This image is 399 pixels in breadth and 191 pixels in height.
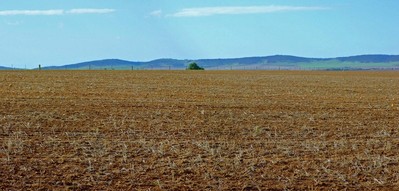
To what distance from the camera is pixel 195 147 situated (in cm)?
1301

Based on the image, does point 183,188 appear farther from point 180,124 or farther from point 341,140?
point 180,124

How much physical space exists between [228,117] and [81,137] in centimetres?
552

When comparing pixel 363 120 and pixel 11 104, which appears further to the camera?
pixel 11 104

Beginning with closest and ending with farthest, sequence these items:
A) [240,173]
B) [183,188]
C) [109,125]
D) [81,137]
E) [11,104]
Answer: [183,188] → [240,173] → [81,137] → [109,125] → [11,104]

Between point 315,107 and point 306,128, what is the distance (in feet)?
20.2

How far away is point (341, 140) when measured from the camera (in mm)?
14367

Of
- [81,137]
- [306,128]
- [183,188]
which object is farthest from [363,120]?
[183,188]

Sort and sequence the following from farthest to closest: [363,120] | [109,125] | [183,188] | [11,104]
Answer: [11,104]
[363,120]
[109,125]
[183,188]

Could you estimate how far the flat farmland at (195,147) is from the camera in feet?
33.7

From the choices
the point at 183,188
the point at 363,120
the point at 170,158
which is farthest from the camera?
the point at 363,120

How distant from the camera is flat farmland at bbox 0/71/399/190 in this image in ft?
33.7

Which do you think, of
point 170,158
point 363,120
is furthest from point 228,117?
point 170,158

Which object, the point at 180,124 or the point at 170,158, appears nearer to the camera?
the point at 170,158

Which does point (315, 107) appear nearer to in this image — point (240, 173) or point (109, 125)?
point (109, 125)
